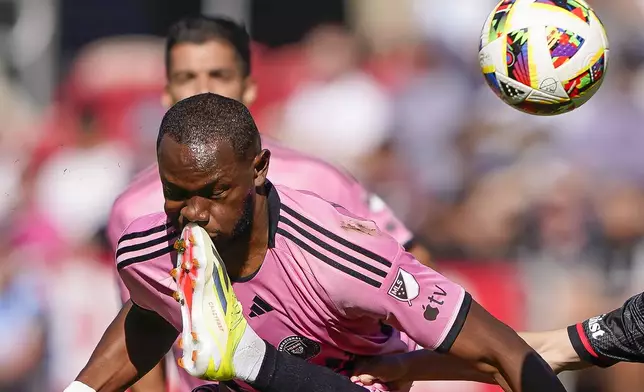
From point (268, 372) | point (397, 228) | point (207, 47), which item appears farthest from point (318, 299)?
point (207, 47)

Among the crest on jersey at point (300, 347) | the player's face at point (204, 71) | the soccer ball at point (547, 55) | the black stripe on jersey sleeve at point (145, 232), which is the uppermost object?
the soccer ball at point (547, 55)

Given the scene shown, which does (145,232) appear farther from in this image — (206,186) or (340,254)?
(340,254)

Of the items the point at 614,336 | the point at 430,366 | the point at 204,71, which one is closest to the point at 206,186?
the point at 430,366

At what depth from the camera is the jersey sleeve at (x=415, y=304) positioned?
4.30 metres

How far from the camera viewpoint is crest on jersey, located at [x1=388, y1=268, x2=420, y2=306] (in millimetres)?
4312

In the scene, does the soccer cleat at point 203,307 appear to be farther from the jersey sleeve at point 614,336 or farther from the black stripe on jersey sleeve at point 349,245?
the jersey sleeve at point 614,336

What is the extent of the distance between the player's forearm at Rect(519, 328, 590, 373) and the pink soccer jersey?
2.75ft

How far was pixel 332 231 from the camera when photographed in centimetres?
439

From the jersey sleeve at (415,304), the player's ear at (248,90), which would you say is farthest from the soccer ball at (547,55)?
the player's ear at (248,90)

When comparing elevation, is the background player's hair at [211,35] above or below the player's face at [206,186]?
below

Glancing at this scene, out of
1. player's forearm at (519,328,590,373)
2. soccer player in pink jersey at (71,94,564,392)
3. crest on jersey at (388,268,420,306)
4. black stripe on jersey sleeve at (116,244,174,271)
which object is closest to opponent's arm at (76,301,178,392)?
soccer player in pink jersey at (71,94,564,392)

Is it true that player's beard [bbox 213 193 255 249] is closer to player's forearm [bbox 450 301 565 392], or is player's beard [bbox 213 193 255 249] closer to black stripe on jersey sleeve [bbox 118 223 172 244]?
black stripe on jersey sleeve [bbox 118 223 172 244]

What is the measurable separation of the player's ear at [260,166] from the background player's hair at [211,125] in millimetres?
32

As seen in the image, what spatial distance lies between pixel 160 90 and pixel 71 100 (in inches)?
30.9
